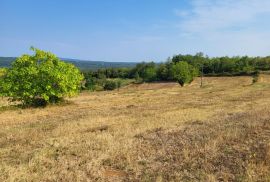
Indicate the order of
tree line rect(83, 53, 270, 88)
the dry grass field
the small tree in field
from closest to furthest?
1. the dry grass field
2. the small tree in field
3. tree line rect(83, 53, 270, 88)

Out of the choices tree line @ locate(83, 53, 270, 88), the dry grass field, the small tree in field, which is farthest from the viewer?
tree line @ locate(83, 53, 270, 88)

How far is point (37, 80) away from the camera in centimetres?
3159

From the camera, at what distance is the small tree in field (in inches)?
1232

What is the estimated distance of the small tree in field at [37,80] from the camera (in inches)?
1232

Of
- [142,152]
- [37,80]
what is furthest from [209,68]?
[142,152]

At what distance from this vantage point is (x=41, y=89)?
31.8 metres

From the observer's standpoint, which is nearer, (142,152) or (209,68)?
(142,152)

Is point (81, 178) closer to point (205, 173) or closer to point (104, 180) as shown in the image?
point (104, 180)

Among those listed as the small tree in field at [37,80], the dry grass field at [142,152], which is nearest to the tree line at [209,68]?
the small tree in field at [37,80]

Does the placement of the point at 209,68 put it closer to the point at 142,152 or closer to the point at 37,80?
the point at 37,80

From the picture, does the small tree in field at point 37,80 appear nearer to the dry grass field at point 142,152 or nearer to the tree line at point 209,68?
the dry grass field at point 142,152

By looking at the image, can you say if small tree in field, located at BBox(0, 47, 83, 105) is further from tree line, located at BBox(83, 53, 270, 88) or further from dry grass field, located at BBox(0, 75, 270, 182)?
tree line, located at BBox(83, 53, 270, 88)

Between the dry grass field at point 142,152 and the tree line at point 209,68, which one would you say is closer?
the dry grass field at point 142,152

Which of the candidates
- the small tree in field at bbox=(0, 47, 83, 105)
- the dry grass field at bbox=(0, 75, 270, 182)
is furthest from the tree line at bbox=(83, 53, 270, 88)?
the dry grass field at bbox=(0, 75, 270, 182)
